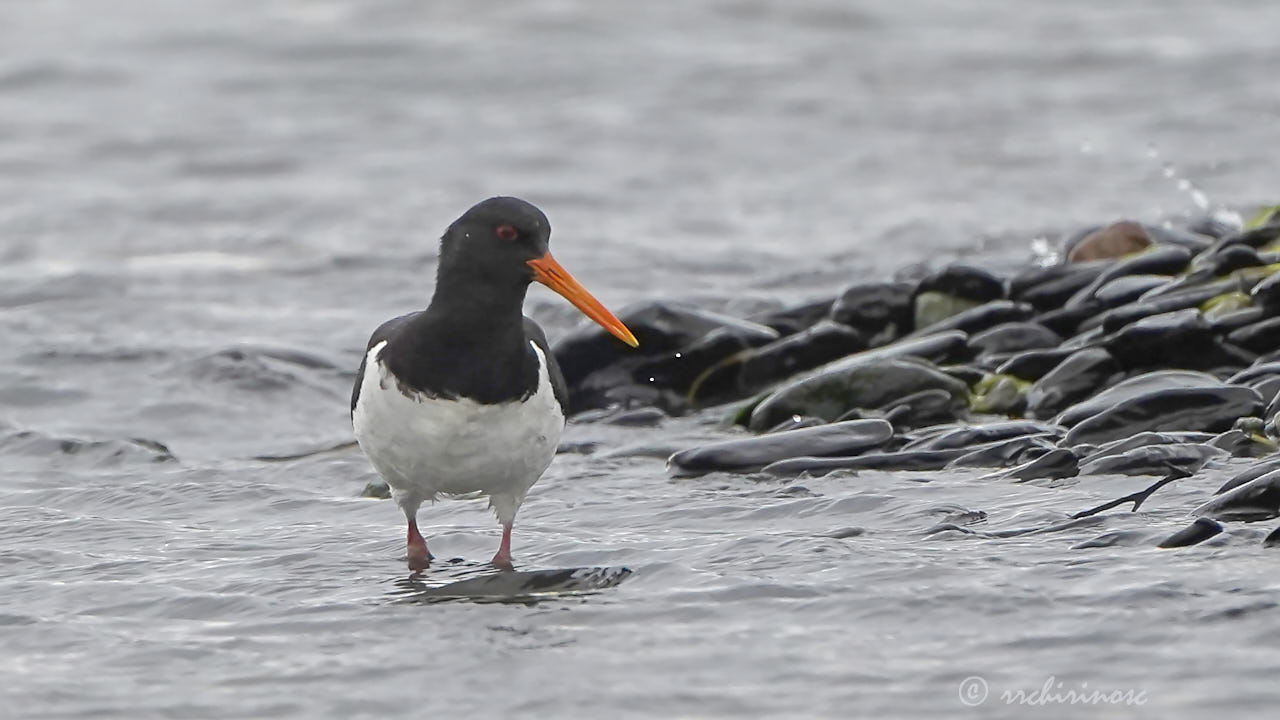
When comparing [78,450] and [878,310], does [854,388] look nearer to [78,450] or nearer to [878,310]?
[878,310]

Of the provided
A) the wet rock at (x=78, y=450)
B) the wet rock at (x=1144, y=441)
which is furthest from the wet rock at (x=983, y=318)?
the wet rock at (x=78, y=450)

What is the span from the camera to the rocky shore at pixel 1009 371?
6480 millimetres

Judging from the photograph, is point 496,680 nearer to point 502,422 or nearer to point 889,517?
point 502,422

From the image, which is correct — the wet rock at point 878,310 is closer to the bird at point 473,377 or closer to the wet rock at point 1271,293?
the wet rock at point 1271,293

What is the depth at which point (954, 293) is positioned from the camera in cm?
878

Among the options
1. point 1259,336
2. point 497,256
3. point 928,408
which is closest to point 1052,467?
point 928,408

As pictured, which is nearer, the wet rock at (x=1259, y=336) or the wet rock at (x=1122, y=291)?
the wet rock at (x=1259, y=336)

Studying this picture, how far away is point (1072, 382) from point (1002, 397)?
296 mm

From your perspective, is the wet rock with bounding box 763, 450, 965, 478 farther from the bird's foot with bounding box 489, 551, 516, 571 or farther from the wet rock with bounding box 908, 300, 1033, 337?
the wet rock with bounding box 908, 300, 1033, 337

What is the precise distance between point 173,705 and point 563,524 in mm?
2155

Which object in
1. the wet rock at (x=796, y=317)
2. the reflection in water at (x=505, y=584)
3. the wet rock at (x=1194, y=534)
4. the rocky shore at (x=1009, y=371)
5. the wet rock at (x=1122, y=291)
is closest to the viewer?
the wet rock at (x=1194, y=534)

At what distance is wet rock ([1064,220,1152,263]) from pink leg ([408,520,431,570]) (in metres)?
4.77

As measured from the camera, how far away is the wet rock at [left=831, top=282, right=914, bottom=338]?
8773 mm

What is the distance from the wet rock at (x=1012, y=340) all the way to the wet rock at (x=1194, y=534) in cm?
280
